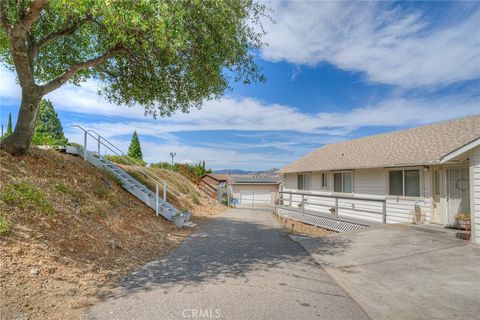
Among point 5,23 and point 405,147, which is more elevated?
point 5,23

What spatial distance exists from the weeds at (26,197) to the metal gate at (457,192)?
41.1ft

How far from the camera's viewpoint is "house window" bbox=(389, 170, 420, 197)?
1230cm

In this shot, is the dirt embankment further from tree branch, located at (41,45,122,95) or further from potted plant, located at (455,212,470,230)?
potted plant, located at (455,212,470,230)

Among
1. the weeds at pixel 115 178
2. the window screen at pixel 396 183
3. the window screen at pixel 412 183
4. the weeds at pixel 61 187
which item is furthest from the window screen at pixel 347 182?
the weeds at pixel 61 187

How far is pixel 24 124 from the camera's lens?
8.55 m

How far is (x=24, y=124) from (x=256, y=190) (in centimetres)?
3675

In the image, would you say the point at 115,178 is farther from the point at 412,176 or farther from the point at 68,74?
the point at 412,176

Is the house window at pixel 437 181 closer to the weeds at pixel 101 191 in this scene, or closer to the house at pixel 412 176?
the house at pixel 412 176

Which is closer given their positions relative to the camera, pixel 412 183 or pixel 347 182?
pixel 412 183

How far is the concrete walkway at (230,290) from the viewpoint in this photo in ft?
13.7

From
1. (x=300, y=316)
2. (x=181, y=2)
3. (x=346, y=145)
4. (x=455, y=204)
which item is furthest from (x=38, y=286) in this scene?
(x=346, y=145)

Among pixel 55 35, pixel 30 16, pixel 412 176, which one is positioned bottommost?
pixel 412 176

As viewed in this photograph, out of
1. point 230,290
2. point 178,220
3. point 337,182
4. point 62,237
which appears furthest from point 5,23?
point 337,182

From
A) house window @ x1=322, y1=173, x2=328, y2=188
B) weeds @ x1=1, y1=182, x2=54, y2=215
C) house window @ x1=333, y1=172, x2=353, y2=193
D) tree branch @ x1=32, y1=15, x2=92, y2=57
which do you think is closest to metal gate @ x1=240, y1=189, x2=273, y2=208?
house window @ x1=322, y1=173, x2=328, y2=188
